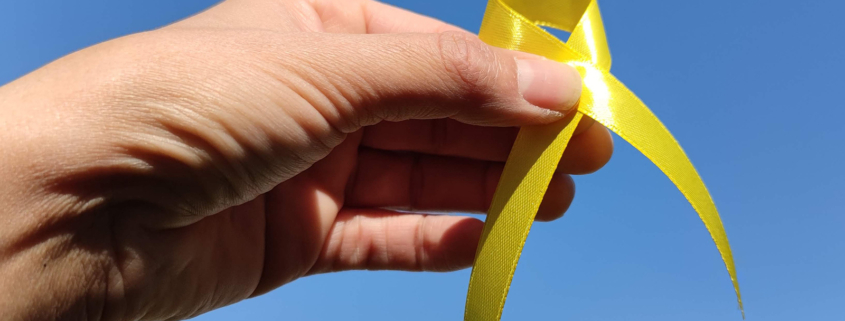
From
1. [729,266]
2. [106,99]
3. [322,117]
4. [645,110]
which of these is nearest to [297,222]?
[322,117]

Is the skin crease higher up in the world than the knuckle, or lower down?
lower down

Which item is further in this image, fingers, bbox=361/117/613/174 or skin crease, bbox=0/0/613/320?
fingers, bbox=361/117/613/174

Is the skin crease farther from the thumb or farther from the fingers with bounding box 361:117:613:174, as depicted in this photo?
the fingers with bounding box 361:117:613:174

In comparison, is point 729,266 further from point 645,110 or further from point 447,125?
point 447,125

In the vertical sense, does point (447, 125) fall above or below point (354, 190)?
above

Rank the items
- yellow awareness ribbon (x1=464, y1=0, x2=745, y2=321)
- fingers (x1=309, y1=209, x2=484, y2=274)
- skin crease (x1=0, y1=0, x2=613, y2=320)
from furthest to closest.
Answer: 1. fingers (x1=309, y1=209, x2=484, y2=274)
2. yellow awareness ribbon (x1=464, y1=0, x2=745, y2=321)
3. skin crease (x1=0, y1=0, x2=613, y2=320)

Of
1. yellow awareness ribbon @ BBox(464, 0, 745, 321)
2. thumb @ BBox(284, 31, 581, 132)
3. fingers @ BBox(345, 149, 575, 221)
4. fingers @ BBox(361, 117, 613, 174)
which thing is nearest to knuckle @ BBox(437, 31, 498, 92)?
thumb @ BBox(284, 31, 581, 132)

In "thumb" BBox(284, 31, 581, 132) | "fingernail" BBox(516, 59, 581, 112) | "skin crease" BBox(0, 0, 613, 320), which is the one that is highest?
"fingernail" BBox(516, 59, 581, 112)
